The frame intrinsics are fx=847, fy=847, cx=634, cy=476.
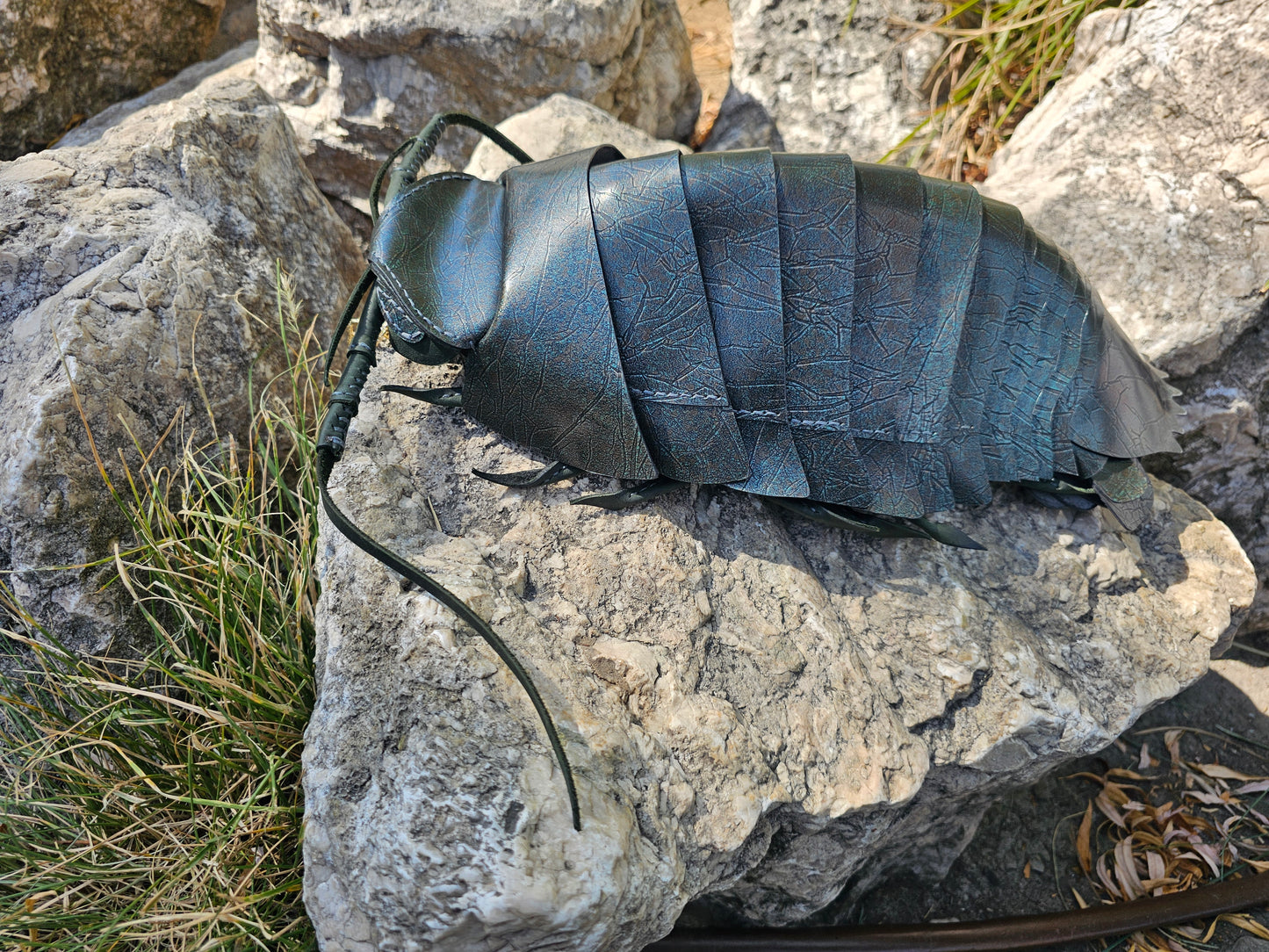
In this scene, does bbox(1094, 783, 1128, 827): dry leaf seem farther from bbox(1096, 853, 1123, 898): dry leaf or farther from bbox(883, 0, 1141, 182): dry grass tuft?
bbox(883, 0, 1141, 182): dry grass tuft

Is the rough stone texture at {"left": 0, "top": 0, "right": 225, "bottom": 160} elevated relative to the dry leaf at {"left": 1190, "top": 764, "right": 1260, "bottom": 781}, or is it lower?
elevated

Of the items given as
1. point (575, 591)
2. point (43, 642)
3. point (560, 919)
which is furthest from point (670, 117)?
point (560, 919)

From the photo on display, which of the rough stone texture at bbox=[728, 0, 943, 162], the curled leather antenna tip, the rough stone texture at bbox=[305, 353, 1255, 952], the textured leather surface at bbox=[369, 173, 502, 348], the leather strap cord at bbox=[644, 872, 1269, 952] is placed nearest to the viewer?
the rough stone texture at bbox=[305, 353, 1255, 952]

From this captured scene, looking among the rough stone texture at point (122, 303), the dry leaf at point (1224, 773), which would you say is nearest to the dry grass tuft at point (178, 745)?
the rough stone texture at point (122, 303)

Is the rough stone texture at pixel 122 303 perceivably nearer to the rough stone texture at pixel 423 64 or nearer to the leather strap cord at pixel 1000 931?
the rough stone texture at pixel 423 64

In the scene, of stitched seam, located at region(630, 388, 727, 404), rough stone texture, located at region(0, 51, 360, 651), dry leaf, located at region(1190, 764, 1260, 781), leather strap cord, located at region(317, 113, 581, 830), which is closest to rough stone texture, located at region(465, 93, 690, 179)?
rough stone texture, located at region(0, 51, 360, 651)

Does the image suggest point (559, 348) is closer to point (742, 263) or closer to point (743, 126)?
point (742, 263)

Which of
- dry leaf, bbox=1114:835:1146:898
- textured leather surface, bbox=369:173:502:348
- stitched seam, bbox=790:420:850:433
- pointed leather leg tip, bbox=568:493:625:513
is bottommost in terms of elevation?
dry leaf, bbox=1114:835:1146:898

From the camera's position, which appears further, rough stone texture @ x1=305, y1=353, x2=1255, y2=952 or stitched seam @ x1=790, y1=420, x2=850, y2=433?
stitched seam @ x1=790, y1=420, x2=850, y2=433

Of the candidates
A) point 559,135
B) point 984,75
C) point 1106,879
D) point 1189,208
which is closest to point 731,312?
point 559,135
